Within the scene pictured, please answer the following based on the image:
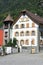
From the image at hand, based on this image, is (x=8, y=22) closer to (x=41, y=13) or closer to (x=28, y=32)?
(x=28, y=32)

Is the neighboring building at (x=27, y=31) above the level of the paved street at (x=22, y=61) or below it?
above

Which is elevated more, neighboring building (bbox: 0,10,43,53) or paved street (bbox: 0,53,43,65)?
neighboring building (bbox: 0,10,43,53)

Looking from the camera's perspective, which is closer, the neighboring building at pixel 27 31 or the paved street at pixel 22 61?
the paved street at pixel 22 61

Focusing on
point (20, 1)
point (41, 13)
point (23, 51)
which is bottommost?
point (23, 51)

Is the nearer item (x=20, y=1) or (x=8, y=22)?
(x=8, y=22)

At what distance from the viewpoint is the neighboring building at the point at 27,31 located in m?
75.6

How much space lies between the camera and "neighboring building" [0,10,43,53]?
248ft

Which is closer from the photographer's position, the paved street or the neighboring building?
the paved street

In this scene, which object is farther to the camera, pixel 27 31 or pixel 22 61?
pixel 27 31

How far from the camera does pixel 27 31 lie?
3029 inches

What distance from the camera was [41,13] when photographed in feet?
376

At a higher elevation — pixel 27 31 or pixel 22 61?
pixel 27 31

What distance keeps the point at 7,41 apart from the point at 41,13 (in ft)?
124

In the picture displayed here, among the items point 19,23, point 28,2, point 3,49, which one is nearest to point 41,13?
point 28,2
